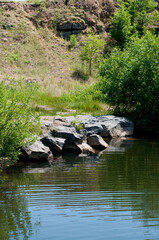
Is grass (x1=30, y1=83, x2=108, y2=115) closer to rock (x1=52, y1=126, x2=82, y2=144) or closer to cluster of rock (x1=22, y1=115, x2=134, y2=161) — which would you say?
cluster of rock (x1=22, y1=115, x2=134, y2=161)

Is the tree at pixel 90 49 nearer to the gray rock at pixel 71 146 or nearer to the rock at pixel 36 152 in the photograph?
the gray rock at pixel 71 146

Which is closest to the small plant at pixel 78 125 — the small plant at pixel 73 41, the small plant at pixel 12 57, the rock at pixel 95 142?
the rock at pixel 95 142

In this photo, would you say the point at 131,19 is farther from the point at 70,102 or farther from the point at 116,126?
the point at 116,126

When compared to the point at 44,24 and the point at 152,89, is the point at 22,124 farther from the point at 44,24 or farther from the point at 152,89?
the point at 44,24

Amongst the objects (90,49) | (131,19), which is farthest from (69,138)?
(131,19)

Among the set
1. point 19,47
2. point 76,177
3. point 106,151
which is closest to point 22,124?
point 76,177

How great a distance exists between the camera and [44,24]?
149 ft

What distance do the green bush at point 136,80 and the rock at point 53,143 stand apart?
740 cm

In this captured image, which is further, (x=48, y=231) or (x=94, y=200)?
(x=94, y=200)

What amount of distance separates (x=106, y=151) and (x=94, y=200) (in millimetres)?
7510

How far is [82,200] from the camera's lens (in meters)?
8.60

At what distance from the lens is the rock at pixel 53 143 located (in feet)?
50.0

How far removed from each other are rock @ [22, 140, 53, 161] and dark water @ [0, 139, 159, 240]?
47 cm

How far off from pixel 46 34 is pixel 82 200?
38.0 meters
